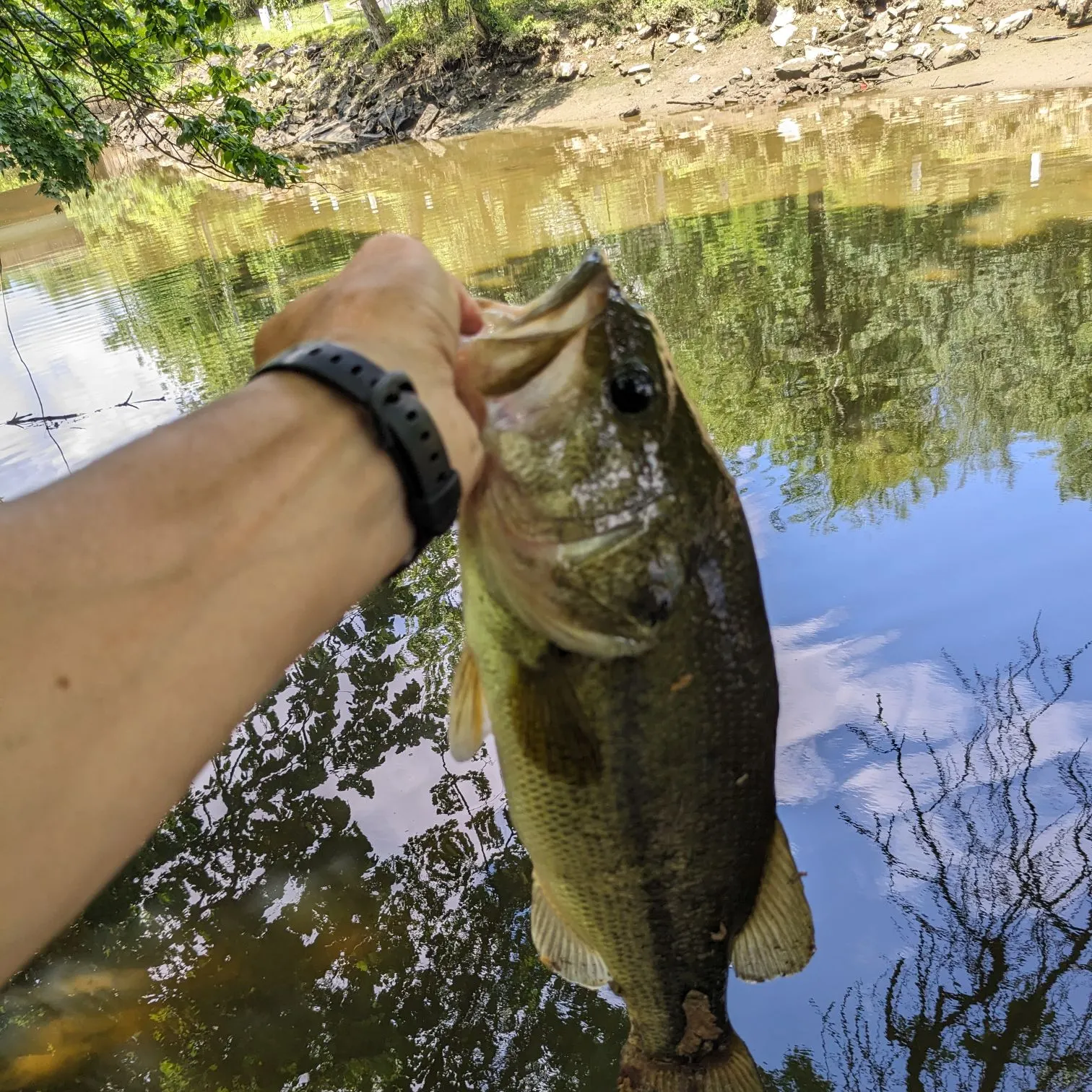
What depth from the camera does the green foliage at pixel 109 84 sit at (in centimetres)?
747

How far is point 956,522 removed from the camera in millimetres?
5191

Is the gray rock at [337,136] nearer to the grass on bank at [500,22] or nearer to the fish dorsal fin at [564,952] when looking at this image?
the grass on bank at [500,22]

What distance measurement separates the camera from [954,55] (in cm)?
2014

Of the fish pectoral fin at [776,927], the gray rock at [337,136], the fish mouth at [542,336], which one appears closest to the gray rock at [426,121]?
the gray rock at [337,136]

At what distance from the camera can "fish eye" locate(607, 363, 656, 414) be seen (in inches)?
66.2

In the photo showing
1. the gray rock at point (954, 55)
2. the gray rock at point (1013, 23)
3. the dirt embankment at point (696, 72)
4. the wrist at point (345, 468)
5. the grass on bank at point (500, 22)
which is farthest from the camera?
the grass on bank at point (500, 22)

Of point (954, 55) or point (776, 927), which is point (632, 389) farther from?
point (954, 55)

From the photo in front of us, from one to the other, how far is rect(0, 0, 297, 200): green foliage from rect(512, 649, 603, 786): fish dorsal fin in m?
7.57

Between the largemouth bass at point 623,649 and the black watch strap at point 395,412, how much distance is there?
0.74ft

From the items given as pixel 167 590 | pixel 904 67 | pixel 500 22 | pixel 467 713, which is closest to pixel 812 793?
pixel 467 713

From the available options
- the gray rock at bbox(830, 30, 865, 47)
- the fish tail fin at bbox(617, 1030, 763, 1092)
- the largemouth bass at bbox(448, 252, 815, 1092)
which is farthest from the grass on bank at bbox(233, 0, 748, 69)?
the fish tail fin at bbox(617, 1030, 763, 1092)

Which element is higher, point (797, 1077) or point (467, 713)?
point (467, 713)

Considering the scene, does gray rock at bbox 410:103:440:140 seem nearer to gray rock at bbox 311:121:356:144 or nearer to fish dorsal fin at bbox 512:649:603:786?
gray rock at bbox 311:121:356:144

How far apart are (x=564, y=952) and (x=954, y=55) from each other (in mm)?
23909
